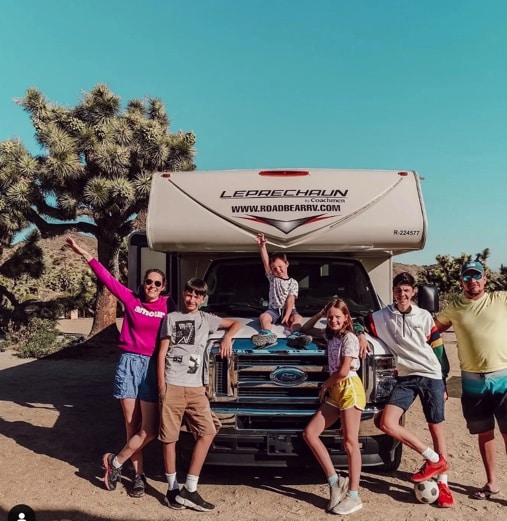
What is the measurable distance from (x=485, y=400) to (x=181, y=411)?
8.27 feet

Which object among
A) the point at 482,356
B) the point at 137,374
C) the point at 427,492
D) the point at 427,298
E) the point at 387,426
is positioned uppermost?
the point at 427,298

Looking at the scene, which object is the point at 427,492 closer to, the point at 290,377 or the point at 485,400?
the point at 485,400

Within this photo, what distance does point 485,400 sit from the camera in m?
4.77

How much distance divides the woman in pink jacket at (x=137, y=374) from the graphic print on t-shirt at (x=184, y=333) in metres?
0.30

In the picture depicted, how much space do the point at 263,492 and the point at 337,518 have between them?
2.66 feet

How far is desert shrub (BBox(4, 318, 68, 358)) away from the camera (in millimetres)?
15125

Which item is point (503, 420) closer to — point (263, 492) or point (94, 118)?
point (263, 492)

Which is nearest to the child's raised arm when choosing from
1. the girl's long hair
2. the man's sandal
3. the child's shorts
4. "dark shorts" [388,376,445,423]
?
the child's shorts

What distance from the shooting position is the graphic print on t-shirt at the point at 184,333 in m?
4.77

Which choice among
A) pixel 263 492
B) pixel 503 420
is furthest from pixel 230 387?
pixel 503 420

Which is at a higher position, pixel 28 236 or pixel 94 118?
pixel 94 118

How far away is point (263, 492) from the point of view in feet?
16.5

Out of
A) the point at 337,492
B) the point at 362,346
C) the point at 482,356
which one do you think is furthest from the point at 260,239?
the point at 337,492

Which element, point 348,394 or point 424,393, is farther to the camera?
point 424,393
